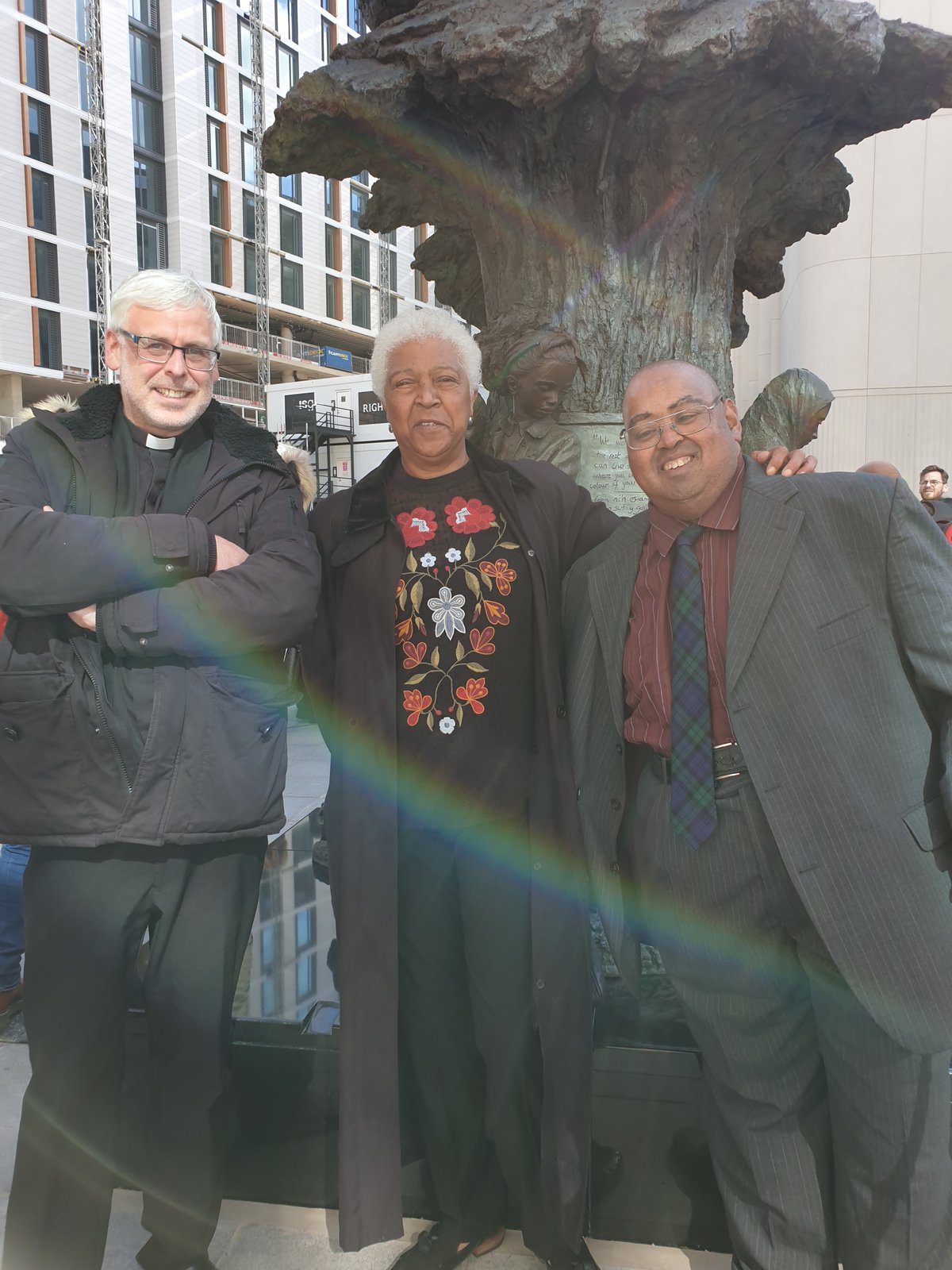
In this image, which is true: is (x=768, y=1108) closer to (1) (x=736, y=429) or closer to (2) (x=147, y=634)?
(1) (x=736, y=429)

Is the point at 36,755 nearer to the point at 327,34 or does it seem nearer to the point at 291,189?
the point at 291,189

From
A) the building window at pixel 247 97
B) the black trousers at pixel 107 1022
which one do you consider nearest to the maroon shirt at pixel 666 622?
the black trousers at pixel 107 1022

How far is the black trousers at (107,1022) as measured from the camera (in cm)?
179

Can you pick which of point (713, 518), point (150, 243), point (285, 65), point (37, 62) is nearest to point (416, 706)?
point (713, 518)

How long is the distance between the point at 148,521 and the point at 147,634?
21cm

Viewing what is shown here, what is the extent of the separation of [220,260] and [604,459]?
43.2 meters

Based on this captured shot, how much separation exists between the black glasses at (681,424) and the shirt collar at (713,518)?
0.41 feet

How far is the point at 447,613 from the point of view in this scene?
6.63ft

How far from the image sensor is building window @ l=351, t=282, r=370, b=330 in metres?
47.2

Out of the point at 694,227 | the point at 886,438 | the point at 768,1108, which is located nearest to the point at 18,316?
the point at 886,438

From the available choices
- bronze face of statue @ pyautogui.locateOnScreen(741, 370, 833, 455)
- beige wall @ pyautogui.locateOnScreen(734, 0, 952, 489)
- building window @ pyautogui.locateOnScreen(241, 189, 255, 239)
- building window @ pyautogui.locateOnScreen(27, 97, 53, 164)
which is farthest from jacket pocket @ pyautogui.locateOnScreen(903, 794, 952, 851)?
building window @ pyautogui.locateOnScreen(241, 189, 255, 239)

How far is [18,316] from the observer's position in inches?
1299

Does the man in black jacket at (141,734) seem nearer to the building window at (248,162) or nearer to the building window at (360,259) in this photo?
the building window at (248,162)

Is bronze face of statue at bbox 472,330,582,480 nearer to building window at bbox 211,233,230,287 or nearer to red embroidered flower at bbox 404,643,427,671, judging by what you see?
red embroidered flower at bbox 404,643,427,671
